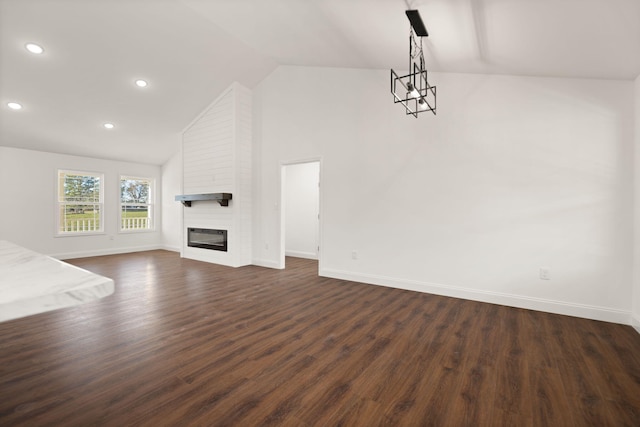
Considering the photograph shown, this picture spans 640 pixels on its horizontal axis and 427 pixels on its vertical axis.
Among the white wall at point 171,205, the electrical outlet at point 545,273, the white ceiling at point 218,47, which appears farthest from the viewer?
the white wall at point 171,205

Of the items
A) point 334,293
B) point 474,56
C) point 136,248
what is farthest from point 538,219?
point 136,248

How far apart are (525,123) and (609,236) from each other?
1.48m

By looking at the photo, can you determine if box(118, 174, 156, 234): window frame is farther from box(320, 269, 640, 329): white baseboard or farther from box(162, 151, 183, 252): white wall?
box(320, 269, 640, 329): white baseboard

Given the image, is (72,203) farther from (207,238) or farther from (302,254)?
(302,254)

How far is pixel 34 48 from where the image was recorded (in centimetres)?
383

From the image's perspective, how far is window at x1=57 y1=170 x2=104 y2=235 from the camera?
21.5 ft

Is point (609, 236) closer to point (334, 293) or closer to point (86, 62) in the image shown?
point (334, 293)

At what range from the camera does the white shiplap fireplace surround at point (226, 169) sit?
5582mm

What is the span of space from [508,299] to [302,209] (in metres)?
4.36

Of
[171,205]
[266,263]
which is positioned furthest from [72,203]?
[266,263]

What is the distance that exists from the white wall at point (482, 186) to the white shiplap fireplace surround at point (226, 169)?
3.80ft

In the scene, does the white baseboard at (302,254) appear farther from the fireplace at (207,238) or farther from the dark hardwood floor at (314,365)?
the dark hardwood floor at (314,365)

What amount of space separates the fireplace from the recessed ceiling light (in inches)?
142

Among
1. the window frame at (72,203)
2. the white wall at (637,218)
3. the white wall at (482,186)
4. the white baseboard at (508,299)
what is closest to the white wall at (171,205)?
the window frame at (72,203)
